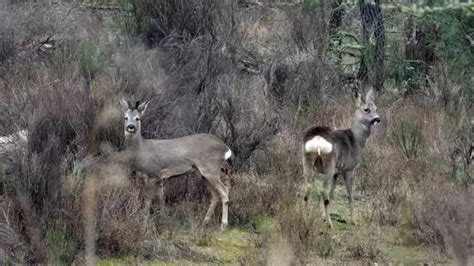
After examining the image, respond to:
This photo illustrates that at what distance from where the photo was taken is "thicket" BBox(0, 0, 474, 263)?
8602mm

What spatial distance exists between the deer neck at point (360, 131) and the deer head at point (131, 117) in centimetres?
253

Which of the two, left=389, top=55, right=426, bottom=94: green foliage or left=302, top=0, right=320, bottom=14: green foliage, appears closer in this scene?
left=389, top=55, right=426, bottom=94: green foliage

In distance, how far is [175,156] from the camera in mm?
9938

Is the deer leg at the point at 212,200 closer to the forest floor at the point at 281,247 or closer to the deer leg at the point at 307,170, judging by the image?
the forest floor at the point at 281,247

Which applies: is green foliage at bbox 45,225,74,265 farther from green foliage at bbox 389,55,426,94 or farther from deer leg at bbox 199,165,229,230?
green foliage at bbox 389,55,426,94

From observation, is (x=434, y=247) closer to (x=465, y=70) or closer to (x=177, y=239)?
(x=177, y=239)

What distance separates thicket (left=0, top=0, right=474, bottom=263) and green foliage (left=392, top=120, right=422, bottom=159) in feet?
0.07

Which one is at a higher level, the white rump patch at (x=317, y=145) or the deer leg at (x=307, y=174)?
the white rump patch at (x=317, y=145)

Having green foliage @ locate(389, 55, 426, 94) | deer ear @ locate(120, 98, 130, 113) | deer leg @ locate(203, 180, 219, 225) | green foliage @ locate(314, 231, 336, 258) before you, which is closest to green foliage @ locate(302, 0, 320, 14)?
green foliage @ locate(389, 55, 426, 94)

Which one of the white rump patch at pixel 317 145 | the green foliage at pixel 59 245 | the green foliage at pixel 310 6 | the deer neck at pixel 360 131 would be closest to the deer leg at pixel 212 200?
the white rump patch at pixel 317 145

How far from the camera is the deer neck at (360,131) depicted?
11.1 metres

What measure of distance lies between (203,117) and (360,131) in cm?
191

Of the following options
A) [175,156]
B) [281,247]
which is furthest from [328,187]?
[281,247]

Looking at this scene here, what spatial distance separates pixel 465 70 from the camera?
13000 mm
